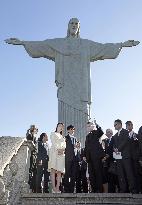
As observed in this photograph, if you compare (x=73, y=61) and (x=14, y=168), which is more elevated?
(x=73, y=61)

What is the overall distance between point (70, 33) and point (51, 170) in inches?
289

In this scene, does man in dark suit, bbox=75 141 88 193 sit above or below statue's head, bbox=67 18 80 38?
below

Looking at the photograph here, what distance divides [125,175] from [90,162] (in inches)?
32.4

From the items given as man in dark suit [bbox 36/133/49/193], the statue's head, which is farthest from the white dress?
the statue's head

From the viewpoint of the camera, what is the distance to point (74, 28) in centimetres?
1552

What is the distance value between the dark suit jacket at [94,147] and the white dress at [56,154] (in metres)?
0.59

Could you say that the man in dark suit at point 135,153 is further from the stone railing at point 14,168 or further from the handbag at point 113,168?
the stone railing at point 14,168

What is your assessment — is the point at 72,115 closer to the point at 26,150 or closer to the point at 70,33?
the point at 70,33

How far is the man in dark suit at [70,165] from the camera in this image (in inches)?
362

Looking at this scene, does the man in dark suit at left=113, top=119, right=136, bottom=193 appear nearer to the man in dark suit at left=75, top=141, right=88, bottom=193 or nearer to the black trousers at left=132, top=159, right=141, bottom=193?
the black trousers at left=132, top=159, right=141, bottom=193

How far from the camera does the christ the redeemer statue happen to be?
1441 cm

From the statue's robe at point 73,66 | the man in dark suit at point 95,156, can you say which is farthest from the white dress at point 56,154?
the statue's robe at point 73,66

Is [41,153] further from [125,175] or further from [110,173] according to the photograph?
[125,175]

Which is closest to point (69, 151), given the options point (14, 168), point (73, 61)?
point (14, 168)
